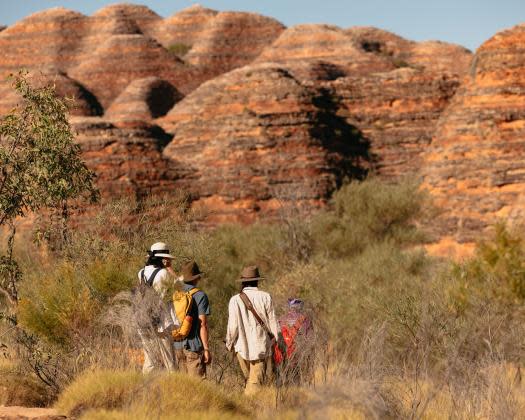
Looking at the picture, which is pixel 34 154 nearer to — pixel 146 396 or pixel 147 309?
pixel 147 309

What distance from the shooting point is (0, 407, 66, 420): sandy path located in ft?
25.8

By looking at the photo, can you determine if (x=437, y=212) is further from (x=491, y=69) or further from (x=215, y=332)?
(x=215, y=332)

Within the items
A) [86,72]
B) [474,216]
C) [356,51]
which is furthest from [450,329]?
[86,72]

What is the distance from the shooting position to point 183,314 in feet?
28.6

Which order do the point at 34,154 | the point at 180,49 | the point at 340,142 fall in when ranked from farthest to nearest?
the point at 180,49 → the point at 340,142 → the point at 34,154

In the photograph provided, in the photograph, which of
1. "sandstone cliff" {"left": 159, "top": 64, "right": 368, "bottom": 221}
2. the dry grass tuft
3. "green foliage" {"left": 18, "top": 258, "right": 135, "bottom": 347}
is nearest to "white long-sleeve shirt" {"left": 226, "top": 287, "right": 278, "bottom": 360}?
the dry grass tuft

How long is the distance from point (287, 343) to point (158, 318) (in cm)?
151

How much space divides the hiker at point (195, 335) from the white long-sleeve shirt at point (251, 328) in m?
0.25

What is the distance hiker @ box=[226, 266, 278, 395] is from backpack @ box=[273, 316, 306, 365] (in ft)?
0.54

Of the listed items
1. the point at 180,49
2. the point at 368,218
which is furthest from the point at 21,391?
the point at 180,49

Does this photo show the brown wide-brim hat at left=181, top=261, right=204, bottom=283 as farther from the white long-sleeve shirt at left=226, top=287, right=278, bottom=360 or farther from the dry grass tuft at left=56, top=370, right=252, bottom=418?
the dry grass tuft at left=56, top=370, right=252, bottom=418

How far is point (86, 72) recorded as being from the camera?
65562 millimetres

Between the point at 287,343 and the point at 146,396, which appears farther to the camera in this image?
the point at 287,343

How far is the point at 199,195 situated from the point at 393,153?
7.59 metres
